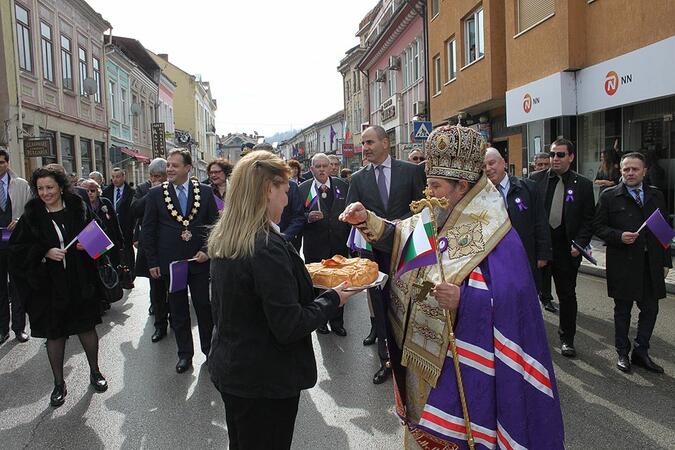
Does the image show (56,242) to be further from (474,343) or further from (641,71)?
(641,71)

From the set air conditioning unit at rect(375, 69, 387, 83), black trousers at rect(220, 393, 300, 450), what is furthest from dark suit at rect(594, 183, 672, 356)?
air conditioning unit at rect(375, 69, 387, 83)

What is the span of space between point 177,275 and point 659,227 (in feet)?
14.1

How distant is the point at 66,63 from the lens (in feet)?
68.8

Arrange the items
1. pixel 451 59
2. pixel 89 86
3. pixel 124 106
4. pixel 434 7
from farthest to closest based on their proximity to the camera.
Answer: pixel 124 106 → pixel 89 86 → pixel 434 7 → pixel 451 59

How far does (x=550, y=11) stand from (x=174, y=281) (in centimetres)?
1097

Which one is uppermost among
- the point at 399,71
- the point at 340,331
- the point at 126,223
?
the point at 399,71

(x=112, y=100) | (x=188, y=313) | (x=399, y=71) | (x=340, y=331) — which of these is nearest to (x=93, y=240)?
(x=188, y=313)

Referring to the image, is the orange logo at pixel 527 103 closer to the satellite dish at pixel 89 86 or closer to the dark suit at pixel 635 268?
the dark suit at pixel 635 268

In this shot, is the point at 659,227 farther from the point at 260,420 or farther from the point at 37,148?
the point at 37,148

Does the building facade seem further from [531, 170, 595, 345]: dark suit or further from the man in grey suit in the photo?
[531, 170, 595, 345]: dark suit

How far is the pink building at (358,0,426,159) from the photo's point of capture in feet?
78.6

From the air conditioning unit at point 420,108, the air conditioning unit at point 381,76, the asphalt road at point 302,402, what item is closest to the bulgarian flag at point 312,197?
the asphalt road at point 302,402

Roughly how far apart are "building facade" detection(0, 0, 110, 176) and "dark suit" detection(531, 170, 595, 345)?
14.7m

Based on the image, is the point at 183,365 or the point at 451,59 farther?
the point at 451,59
